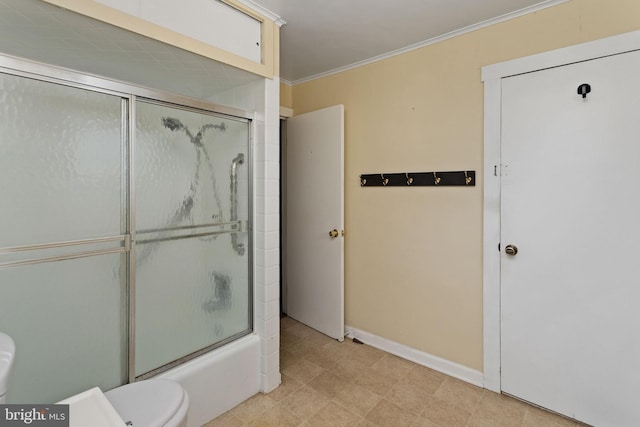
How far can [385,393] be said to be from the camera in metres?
1.96

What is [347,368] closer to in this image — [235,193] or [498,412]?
[498,412]

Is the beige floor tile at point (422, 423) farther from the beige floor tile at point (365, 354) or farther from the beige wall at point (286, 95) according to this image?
the beige wall at point (286, 95)

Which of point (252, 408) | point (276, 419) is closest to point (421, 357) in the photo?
point (276, 419)

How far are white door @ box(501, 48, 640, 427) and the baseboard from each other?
206 millimetres

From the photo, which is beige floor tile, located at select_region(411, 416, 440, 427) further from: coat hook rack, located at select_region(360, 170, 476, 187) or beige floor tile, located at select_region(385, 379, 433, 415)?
coat hook rack, located at select_region(360, 170, 476, 187)

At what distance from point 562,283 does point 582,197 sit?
1.63ft

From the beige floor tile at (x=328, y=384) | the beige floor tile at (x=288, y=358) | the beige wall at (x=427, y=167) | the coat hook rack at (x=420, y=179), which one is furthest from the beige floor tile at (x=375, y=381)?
the coat hook rack at (x=420, y=179)

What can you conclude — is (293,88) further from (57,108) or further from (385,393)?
(385,393)

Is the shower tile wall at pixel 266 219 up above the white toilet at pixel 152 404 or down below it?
above

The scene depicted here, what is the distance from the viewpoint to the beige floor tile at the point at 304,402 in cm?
179

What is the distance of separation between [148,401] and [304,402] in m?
0.99

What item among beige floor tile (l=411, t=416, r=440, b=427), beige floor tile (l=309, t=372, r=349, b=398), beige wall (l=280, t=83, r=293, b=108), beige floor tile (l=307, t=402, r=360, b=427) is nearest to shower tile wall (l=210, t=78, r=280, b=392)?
beige floor tile (l=309, t=372, r=349, b=398)

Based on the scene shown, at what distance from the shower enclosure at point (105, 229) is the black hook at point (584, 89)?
1.90 meters

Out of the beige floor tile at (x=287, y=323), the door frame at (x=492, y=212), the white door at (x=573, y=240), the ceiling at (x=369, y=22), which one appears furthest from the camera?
the beige floor tile at (x=287, y=323)
